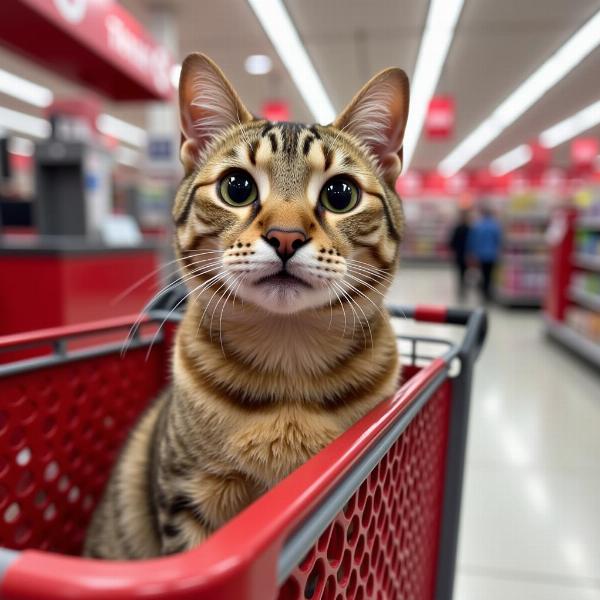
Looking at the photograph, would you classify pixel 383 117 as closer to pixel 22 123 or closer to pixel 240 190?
pixel 240 190

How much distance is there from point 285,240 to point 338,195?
19 centimetres

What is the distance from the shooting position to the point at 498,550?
1.79 metres

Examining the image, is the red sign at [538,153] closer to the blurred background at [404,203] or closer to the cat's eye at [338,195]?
the blurred background at [404,203]

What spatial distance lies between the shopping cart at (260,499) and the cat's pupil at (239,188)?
40 cm

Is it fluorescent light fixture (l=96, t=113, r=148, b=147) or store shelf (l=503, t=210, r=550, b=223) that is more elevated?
fluorescent light fixture (l=96, t=113, r=148, b=147)

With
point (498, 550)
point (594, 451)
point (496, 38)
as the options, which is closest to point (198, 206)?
point (498, 550)

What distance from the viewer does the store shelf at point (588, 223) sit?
4762 millimetres

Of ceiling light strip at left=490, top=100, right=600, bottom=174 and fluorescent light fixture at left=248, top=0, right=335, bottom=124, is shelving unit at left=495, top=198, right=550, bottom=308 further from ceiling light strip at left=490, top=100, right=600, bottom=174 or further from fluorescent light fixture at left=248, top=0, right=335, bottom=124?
fluorescent light fixture at left=248, top=0, right=335, bottom=124

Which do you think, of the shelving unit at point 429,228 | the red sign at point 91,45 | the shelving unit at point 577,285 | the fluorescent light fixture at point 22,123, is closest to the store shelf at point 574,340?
the shelving unit at point 577,285

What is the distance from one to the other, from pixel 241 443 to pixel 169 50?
5426 mm

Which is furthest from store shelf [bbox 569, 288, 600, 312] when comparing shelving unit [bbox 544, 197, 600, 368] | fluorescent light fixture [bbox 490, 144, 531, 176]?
fluorescent light fixture [bbox 490, 144, 531, 176]

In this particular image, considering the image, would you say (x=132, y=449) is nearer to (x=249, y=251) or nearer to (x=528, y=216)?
(x=249, y=251)

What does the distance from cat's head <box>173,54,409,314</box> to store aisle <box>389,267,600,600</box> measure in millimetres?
652

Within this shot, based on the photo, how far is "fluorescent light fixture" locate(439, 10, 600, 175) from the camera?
5797 mm
